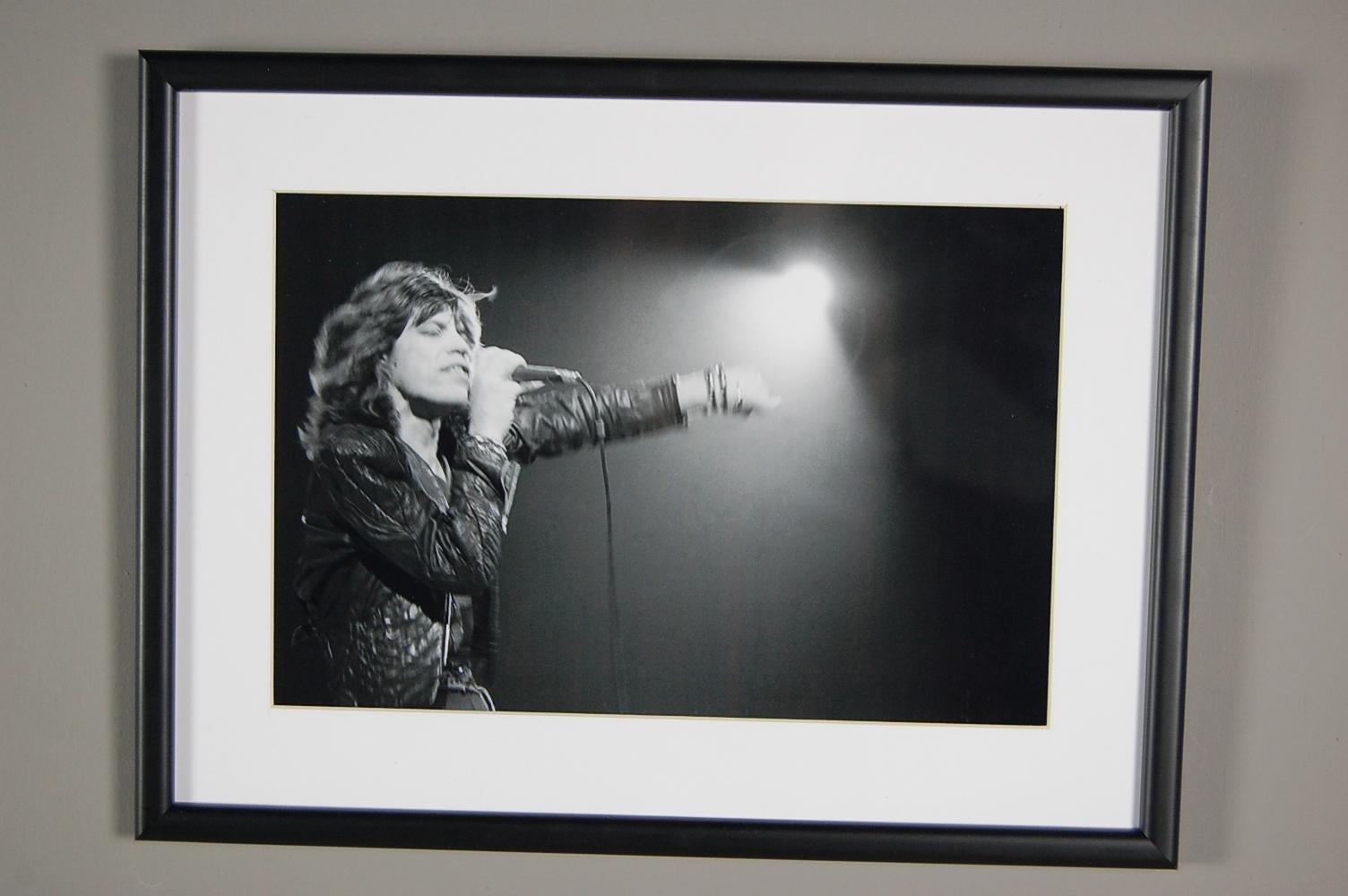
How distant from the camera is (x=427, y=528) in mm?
730

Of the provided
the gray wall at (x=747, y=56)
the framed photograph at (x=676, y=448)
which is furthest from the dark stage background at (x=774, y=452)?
the gray wall at (x=747, y=56)

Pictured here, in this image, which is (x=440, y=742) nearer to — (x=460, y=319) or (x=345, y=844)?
(x=345, y=844)

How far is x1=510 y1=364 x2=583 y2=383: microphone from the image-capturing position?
73 centimetres

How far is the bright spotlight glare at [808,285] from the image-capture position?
28.6 inches

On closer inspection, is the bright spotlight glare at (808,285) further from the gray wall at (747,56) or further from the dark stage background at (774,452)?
the gray wall at (747,56)

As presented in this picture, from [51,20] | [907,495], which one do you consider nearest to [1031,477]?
[907,495]

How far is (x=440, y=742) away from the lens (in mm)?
745

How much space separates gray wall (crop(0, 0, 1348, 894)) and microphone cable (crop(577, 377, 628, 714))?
0.16 metres

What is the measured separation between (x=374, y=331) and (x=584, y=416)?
0.19m

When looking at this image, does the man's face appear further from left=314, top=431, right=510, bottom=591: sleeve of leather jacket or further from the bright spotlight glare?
the bright spotlight glare

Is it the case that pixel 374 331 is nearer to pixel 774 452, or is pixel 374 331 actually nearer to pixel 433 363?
pixel 433 363

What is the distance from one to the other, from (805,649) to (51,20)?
820 mm

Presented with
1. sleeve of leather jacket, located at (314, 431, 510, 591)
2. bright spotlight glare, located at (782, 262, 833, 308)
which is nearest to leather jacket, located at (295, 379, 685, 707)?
sleeve of leather jacket, located at (314, 431, 510, 591)

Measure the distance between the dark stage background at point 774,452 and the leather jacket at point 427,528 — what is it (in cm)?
2
